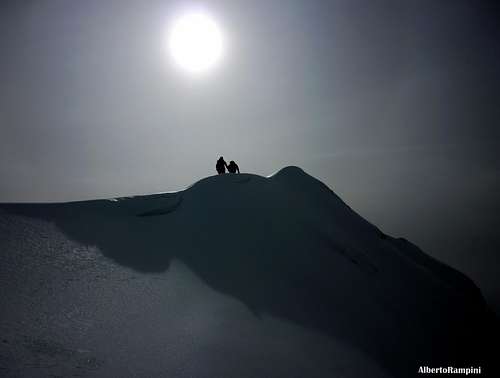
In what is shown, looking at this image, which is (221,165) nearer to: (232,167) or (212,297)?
(232,167)

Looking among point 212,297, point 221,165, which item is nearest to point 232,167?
point 221,165

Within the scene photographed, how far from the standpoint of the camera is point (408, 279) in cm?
1611

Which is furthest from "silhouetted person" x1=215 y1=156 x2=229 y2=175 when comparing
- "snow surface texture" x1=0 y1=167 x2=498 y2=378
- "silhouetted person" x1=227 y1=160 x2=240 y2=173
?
"snow surface texture" x1=0 y1=167 x2=498 y2=378

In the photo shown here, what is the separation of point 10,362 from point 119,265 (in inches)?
178

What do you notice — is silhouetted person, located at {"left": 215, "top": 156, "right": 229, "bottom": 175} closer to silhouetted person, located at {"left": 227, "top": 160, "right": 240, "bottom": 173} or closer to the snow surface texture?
silhouetted person, located at {"left": 227, "top": 160, "right": 240, "bottom": 173}

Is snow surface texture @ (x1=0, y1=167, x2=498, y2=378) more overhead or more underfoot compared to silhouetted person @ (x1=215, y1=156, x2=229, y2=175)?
more underfoot

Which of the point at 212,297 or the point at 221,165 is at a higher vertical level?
the point at 221,165

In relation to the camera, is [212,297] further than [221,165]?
No

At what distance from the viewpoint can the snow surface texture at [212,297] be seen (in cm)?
584

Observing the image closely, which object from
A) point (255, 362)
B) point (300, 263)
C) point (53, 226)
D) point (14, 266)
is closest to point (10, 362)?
point (14, 266)

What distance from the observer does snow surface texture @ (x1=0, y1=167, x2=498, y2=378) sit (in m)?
5.84

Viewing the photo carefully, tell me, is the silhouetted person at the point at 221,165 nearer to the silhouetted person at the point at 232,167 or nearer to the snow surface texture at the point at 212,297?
the silhouetted person at the point at 232,167

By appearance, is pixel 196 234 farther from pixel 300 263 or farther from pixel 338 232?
pixel 338 232

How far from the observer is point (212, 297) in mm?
8633
